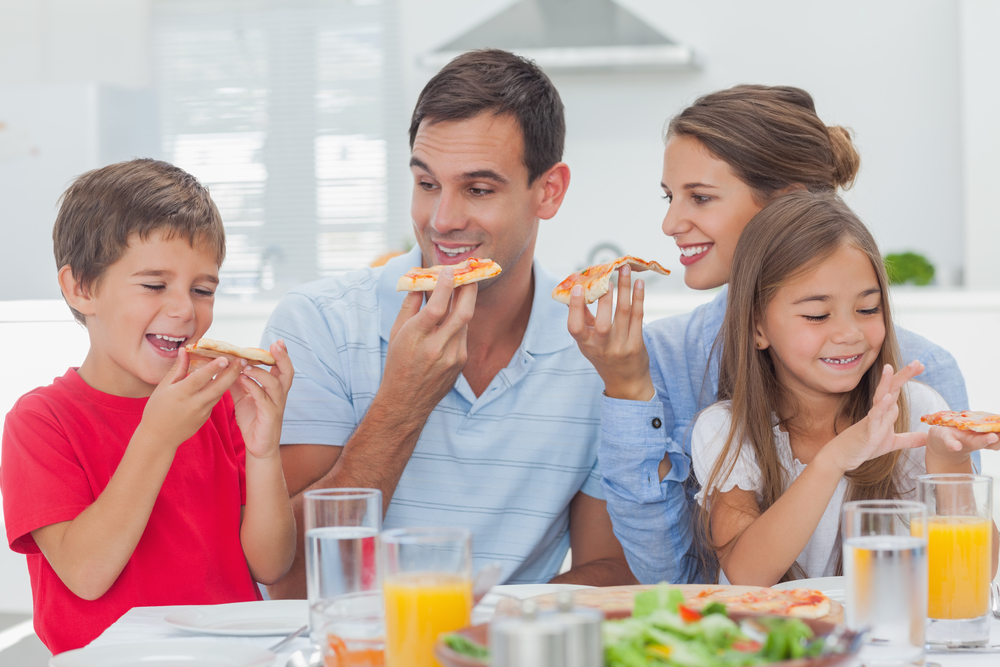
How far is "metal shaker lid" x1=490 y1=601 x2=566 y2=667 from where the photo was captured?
0.63m

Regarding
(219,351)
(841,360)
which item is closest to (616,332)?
(841,360)

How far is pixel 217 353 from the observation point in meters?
1.42

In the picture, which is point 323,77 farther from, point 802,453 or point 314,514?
point 314,514

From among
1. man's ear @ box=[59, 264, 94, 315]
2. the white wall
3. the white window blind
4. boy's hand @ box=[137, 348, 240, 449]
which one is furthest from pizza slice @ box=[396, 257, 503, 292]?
the white window blind

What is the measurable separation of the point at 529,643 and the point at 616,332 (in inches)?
37.6

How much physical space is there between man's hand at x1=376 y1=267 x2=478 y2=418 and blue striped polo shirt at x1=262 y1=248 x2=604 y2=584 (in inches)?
5.6

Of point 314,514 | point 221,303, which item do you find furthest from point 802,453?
point 221,303

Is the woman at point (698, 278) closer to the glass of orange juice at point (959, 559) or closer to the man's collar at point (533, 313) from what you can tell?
the man's collar at point (533, 313)

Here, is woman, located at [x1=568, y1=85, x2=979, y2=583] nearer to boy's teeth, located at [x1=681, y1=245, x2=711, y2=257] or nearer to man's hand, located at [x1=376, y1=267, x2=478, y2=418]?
boy's teeth, located at [x1=681, y1=245, x2=711, y2=257]

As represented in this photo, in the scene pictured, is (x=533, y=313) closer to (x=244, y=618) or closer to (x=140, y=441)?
(x=140, y=441)

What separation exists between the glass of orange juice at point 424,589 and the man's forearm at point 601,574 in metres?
0.97

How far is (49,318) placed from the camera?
2865 mm

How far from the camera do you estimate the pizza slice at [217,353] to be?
4.62 feet

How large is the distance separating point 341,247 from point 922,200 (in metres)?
3.37
